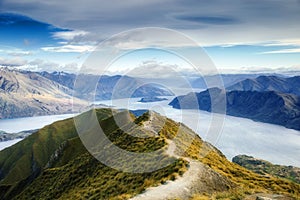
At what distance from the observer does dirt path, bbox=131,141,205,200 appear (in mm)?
33812

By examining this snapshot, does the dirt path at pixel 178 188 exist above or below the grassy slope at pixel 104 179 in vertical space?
above

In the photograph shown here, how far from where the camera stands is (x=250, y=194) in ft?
118

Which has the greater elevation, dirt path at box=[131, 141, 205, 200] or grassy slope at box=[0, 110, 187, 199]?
dirt path at box=[131, 141, 205, 200]

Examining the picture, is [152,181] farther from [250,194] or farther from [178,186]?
[250,194]

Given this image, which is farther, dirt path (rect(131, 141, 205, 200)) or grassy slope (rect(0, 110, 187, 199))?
grassy slope (rect(0, 110, 187, 199))

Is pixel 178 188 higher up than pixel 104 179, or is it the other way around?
pixel 178 188

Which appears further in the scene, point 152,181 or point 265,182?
point 265,182

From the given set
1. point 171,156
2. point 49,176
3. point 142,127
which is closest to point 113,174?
point 171,156

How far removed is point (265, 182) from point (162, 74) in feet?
85.9

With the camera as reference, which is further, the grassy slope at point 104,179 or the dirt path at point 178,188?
the grassy slope at point 104,179

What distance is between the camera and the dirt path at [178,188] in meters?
33.8

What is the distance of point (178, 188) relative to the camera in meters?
36.8

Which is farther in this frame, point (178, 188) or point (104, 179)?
Answer: point (104, 179)

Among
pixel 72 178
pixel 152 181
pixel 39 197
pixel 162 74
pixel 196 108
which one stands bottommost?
pixel 39 197
